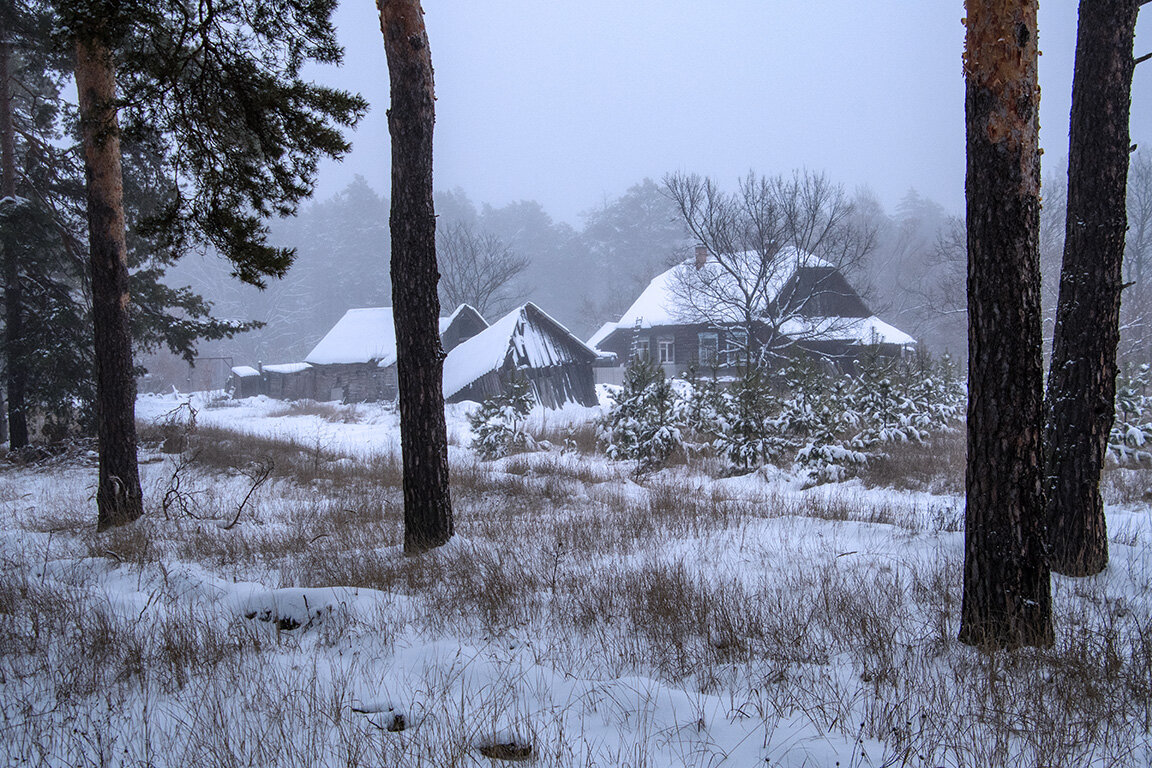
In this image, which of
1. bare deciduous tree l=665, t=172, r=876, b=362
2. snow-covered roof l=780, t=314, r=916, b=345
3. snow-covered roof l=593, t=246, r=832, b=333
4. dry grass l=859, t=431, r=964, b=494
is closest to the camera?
dry grass l=859, t=431, r=964, b=494

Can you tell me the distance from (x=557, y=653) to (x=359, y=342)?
3532 centimetres

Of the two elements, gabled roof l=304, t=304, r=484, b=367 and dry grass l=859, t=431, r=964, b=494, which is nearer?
dry grass l=859, t=431, r=964, b=494

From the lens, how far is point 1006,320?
300cm

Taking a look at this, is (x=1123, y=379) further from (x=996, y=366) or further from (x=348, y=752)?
(x=348, y=752)

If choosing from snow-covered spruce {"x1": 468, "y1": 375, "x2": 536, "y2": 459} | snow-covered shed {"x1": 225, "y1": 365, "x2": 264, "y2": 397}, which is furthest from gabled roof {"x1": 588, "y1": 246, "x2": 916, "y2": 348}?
snow-covered shed {"x1": 225, "y1": 365, "x2": 264, "y2": 397}

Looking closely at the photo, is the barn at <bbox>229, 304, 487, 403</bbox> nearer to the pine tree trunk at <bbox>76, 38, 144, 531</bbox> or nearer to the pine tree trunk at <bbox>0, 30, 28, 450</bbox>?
the pine tree trunk at <bbox>0, 30, 28, 450</bbox>

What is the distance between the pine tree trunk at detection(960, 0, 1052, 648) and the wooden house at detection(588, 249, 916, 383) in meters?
9.15

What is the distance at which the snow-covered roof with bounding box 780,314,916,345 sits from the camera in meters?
21.1

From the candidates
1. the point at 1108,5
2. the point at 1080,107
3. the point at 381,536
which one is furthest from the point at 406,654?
the point at 1108,5

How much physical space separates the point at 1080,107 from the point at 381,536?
23.0ft

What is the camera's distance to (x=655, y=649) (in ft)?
10.1

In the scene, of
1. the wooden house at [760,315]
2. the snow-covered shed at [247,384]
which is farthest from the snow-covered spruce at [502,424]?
the snow-covered shed at [247,384]

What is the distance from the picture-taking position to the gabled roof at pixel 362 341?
113 ft

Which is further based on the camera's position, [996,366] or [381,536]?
[381,536]
